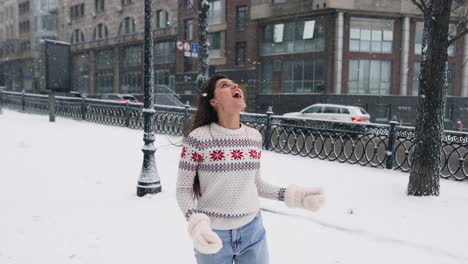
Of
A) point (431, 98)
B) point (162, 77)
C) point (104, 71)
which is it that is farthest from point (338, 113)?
point (104, 71)

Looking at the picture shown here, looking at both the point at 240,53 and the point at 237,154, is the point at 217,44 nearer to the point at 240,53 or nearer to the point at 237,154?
the point at 240,53

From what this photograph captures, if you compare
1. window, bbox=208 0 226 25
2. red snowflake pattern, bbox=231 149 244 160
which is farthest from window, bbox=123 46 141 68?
red snowflake pattern, bbox=231 149 244 160

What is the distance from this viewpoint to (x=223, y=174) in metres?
2.62

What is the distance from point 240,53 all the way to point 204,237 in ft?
114

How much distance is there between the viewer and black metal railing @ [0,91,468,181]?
10125 millimetres

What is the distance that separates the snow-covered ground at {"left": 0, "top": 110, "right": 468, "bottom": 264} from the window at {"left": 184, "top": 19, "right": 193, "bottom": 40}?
32.0m

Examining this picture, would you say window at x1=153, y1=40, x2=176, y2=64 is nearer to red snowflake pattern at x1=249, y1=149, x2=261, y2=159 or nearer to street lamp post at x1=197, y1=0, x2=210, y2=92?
street lamp post at x1=197, y1=0, x2=210, y2=92

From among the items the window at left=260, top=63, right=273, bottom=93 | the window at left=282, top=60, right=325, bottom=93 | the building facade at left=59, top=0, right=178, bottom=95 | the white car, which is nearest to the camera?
the white car

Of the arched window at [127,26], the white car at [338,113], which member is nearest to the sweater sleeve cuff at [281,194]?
the white car at [338,113]

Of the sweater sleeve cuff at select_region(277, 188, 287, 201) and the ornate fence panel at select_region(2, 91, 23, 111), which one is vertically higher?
the ornate fence panel at select_region(2, 91, 23, 111)

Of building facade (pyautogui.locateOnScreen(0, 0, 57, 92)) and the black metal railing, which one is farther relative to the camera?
building facade (pyautogui.locateOnScreen(0, 0, 57, 92))

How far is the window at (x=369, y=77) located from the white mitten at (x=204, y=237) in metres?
29.5

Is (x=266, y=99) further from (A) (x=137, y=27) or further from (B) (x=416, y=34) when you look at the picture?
(A) (x=137, y=27)

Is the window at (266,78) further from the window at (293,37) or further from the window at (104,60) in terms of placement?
the window at (104,60)
